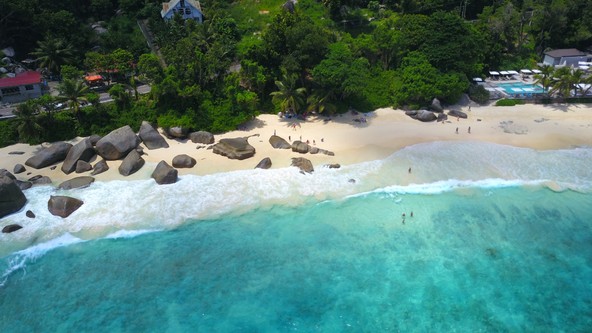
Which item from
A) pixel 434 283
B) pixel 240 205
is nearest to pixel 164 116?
pixel 240 205

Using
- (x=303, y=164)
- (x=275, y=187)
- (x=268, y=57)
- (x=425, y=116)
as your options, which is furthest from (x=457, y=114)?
(x=275, y=187)

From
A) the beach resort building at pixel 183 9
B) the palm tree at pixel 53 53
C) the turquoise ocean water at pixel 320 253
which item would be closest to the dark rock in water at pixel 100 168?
the turquoise ocean water at pixel 320 253

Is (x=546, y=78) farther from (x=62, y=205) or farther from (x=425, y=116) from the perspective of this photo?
(x=62, y=205)

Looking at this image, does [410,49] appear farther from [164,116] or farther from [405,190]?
[164,116]

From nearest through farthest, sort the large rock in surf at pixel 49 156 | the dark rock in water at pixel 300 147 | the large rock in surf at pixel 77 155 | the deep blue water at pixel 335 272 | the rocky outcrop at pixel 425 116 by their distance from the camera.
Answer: the deep blue water at pixel 335 272
the large rock in surf at pixel 77 155
the large rock in surf at pixel 49 156
the dark rock in water at pixel 300 147
the rocky outcrop at pixel 425 116

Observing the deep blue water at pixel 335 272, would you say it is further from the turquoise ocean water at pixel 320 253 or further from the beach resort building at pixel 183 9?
the beach resort building at pixel 183 9

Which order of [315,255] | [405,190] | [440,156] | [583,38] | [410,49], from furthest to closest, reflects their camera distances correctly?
[583,38], [410,49], [440,156], [405,190], [315,255]
